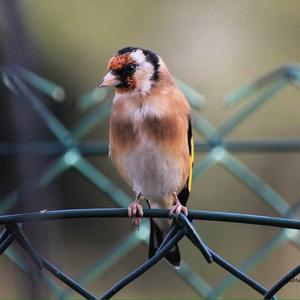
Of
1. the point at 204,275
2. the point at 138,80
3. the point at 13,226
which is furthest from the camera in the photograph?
the point at 204,275

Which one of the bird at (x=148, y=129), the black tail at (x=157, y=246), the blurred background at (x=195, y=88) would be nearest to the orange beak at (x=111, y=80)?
Result: the bird at (x=148, y=129)

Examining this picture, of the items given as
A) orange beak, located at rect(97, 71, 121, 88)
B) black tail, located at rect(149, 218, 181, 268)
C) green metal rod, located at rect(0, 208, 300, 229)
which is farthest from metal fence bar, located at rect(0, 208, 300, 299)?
orange beak, located at rect(97, 71, 121, 88)

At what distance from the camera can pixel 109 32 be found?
3787 millimetres

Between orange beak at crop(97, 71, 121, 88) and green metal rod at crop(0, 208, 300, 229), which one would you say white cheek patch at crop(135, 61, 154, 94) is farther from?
green metal rod at crop(0, 208, 300, 229)

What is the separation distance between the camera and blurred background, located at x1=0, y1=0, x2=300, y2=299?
3.35m

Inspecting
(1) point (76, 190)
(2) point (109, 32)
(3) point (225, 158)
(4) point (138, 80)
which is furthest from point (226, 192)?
(4) point (138, 80)

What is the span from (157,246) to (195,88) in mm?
2007

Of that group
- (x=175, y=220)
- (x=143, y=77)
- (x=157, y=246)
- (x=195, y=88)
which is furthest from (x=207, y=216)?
(x=195, y=88)

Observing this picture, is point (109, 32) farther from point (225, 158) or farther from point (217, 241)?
point (225, 158)

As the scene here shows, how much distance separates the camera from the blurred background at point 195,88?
3.35 meters

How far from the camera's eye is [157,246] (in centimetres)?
172

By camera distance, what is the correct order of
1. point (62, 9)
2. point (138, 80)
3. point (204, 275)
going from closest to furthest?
point (138, 80) → point (204, 275) → point (62, 9)

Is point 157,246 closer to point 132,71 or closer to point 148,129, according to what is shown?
point 148,129

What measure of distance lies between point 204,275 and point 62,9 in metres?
1.25
